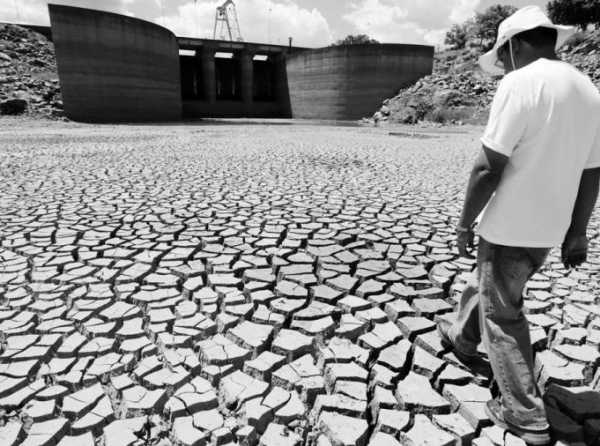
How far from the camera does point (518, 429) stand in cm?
160

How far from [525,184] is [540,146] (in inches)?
5.7

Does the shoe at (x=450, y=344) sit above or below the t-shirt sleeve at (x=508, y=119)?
below

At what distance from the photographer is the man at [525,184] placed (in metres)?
1.34

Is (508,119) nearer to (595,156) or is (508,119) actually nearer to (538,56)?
(538,56)

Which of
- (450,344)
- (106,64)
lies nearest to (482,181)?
(450,344)

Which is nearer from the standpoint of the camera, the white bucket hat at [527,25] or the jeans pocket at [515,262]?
the white bucket hat at [527,25]

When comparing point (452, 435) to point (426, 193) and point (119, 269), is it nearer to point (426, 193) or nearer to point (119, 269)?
point (119, 269)

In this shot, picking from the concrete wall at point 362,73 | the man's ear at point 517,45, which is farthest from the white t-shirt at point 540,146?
the concrete wall at point 362,73

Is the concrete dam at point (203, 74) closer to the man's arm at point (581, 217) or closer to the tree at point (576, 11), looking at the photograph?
the tree at point (576, 11)

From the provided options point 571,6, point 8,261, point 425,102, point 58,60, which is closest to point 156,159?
point 8,261

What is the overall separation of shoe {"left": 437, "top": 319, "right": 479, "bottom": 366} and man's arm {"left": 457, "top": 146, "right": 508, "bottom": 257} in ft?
2.81

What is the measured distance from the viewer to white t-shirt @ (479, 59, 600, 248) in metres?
1.32

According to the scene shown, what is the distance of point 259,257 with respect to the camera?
11.4 feet

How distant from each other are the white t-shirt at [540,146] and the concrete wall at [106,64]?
24.6 metres
